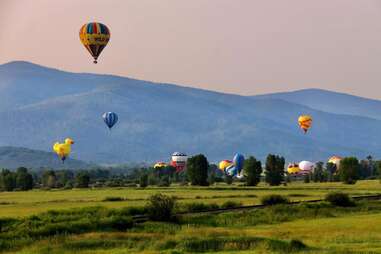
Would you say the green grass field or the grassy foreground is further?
the grassy foreground

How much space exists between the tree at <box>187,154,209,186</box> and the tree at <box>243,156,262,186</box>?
9.95 meters

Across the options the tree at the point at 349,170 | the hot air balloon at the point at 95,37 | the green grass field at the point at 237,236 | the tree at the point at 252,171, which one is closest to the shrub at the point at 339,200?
the green grass field at the point at 237,236

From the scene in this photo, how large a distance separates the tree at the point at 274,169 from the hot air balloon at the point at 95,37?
51.3m

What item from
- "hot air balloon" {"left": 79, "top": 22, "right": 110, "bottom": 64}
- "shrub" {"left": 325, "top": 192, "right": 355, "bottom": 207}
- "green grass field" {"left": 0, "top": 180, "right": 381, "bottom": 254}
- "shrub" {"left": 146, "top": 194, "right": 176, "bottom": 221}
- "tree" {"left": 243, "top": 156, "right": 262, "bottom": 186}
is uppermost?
"hot air balloon" {"left": 79, "top": 22, "right": 110, "bottom": 64}

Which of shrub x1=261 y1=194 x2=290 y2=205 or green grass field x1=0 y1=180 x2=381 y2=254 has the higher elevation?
shrub x1=261 y1=194 x2=290 y2=205

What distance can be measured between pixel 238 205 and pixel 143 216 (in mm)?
21137

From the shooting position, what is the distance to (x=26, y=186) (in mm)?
197500

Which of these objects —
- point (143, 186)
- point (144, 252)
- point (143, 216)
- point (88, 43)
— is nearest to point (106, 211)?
point (143, 216)

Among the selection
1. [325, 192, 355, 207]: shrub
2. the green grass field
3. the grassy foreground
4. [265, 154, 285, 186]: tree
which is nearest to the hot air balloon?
the grassy foreground

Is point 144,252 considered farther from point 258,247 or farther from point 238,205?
point 238,205

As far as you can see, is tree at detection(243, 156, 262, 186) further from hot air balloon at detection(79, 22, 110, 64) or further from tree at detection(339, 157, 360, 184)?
hot air balloon at detection(79, 22, 110, 64)

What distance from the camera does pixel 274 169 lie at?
623 ft

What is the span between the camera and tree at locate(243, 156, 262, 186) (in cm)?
18225

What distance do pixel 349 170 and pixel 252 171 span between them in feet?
86.2
